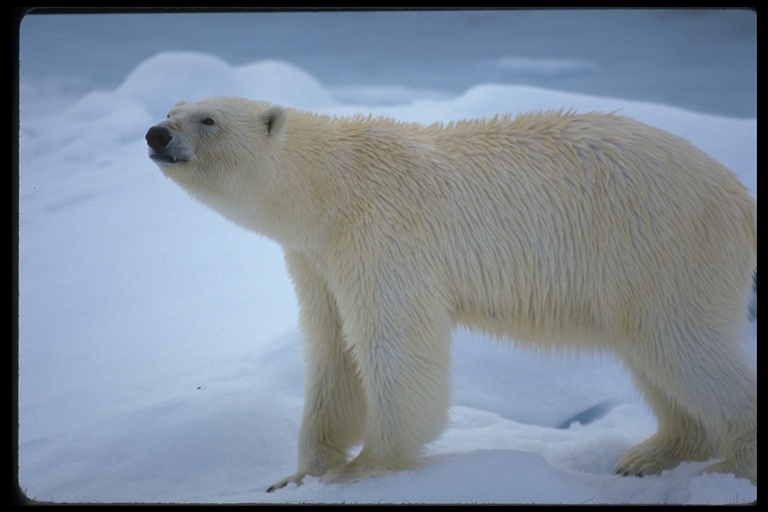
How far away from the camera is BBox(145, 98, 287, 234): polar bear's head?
3068 mm

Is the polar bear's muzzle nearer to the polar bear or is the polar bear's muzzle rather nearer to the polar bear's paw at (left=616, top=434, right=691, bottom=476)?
the polar bear

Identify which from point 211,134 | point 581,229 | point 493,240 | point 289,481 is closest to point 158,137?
point 211,134

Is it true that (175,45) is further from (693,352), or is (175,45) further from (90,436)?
(693,352)

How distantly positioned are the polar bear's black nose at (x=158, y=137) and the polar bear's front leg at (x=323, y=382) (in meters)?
0.78

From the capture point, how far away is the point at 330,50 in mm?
3893

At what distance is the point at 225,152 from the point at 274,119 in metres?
0.23

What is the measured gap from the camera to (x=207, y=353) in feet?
12.6

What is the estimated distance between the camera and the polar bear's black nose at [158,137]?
117 inches

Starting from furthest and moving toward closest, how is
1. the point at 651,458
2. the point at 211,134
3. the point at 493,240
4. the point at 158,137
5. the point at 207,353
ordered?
the point at 207,353
the point at 651,458
the point at 493,240
the point at 211,134
the point at 158,137

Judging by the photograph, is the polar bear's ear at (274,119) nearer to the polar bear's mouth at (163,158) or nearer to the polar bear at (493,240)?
the polar bear at (493,240)

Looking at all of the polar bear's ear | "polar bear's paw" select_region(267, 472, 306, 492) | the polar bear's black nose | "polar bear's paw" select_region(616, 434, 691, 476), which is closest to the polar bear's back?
the polar bear's ear

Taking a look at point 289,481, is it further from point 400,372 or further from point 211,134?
point 211,134

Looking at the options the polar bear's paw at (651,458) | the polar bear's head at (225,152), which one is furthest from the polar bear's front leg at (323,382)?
the polar bear's paw at (651,458)
